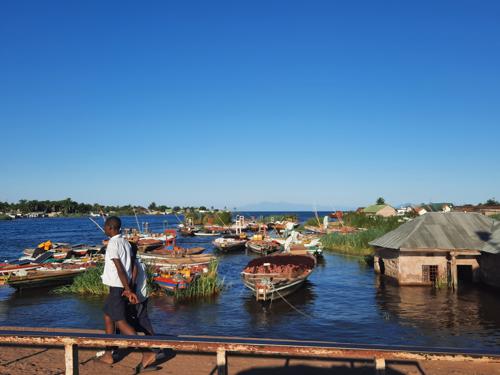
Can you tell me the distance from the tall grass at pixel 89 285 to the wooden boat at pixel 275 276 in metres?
7.86

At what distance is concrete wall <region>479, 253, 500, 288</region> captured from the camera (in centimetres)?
2312

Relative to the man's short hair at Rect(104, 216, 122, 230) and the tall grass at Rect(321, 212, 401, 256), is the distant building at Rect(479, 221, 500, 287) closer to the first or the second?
the tall grass at Rect(321, 212, 401, 256)

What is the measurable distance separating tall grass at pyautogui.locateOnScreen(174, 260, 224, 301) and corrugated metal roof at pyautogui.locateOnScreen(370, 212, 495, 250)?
9.98 metres

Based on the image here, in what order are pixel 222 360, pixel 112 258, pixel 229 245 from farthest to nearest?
pixel 229 245
pixel 112 258
pixel 222 360

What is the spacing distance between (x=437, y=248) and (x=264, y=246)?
2444 centimetres

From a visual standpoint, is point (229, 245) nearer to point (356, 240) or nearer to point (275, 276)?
point (356, 240)

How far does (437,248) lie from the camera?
23297 millimetres

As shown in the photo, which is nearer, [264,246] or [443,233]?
[443,233]

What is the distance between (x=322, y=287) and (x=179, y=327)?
12.6 metres

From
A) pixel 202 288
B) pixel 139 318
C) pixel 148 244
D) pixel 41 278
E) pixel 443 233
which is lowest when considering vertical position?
pixel 202 288

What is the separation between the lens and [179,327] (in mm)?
17203

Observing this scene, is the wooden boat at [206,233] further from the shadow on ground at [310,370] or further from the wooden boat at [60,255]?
the shadow on ground at [310,370]

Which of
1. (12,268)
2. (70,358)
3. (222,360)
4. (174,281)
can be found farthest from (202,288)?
(222,360)

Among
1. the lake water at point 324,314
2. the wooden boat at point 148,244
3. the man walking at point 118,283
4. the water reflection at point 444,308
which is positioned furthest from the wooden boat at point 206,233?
the man walking at point 118,283
